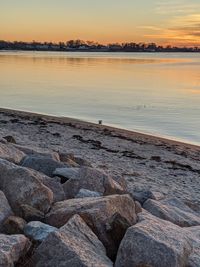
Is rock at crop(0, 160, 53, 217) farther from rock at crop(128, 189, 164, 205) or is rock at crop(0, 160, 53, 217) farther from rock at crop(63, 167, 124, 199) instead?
rock at crop(128, 189, 164, 205)

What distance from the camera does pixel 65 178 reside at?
22.2 ft

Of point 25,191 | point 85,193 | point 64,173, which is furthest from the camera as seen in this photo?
point 64,173

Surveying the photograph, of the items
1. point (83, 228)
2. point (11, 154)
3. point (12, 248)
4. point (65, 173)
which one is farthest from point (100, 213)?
point (11, 154)

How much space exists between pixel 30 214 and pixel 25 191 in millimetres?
397

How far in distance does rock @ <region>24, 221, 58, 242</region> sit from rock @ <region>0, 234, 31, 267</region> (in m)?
0.17

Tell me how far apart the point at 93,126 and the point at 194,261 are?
15829 millimetres

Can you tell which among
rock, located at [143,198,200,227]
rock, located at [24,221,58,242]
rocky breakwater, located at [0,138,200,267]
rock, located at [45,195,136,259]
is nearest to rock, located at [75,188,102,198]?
rocky breakwater, located at [0,138,200,267]

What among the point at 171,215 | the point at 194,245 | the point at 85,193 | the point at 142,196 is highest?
the point at 85,193

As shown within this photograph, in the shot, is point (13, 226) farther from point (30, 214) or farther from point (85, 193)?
point (85, 193)

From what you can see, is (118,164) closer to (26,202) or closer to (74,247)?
(26,202)

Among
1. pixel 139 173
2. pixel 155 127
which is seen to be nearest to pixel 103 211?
pixel 139 173

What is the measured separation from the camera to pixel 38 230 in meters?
4.56

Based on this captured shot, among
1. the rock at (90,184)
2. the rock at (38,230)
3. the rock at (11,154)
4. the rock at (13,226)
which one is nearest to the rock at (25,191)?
the rock at (13,226)

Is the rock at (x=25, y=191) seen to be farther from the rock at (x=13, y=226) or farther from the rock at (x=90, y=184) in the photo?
the rock at (x=90, y=184)
